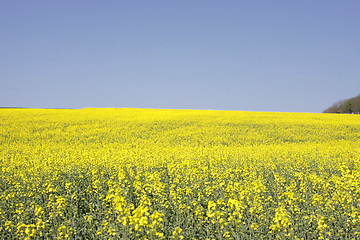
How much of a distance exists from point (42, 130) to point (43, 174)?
18360mm

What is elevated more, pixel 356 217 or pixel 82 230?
pixel 356 217

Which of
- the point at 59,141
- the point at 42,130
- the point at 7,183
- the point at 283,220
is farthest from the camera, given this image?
the point at 42,130

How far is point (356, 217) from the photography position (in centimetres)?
590

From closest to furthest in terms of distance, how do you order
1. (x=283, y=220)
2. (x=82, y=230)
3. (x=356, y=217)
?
(x=283, y=220), (x=356, y=217), (x=82, y=230)

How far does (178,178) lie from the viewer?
326 inches

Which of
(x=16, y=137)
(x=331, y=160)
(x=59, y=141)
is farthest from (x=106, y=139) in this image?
(x=331, y=160)

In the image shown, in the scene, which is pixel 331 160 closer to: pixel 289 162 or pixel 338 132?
pixel 289 162

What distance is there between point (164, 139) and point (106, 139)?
4703mm

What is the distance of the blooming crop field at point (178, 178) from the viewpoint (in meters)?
5.91

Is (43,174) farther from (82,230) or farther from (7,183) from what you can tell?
(82,230)

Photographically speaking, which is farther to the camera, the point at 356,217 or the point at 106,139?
the point at 106,139

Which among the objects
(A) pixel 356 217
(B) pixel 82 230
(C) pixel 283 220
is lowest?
(B) pixel 82 230

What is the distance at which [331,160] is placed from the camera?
14.1m

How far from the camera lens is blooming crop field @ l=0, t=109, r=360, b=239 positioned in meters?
5.91
